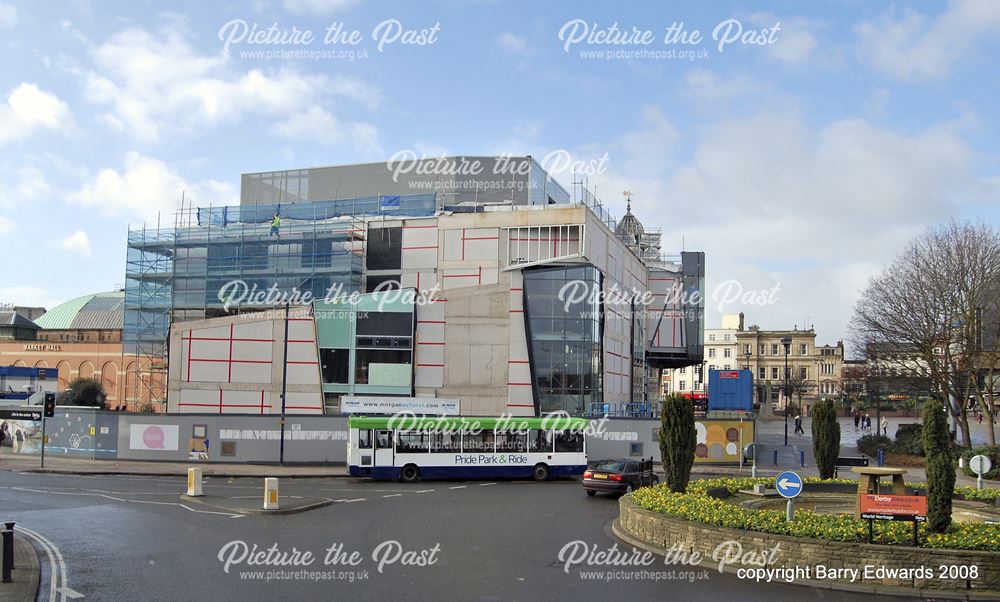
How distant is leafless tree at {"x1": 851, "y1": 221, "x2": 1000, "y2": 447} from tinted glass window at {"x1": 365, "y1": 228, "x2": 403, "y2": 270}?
92.3ft

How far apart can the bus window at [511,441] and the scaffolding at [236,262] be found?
22.0m

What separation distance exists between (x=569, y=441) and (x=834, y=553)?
2074cm

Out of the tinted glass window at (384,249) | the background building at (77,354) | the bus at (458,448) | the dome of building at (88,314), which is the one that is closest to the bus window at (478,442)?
the bus at (458,448)

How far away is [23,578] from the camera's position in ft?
50.6

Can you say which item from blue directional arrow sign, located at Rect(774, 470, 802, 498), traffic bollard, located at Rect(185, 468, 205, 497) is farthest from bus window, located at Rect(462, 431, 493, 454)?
blue directional arrow sign, located at Rect(774, 470, 802, 498)

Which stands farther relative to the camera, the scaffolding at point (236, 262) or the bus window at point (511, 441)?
the scaffolding at point (236, 262)

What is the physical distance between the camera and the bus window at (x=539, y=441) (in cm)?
3588

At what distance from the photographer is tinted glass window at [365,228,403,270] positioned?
181ft

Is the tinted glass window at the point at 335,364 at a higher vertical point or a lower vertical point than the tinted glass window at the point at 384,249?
lower

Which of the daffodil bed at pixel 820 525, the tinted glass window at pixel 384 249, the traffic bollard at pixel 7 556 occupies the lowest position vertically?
the traffic bollard at pixel 7 556

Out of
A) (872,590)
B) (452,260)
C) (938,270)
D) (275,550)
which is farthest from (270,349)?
(872,590)

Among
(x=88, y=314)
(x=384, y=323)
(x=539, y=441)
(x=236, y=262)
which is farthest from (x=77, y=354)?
(x=539, y=441)

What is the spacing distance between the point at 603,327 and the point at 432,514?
31441mm

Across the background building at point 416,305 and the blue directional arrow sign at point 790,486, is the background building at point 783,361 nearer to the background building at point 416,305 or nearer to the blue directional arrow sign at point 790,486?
the background building at point 416,305
